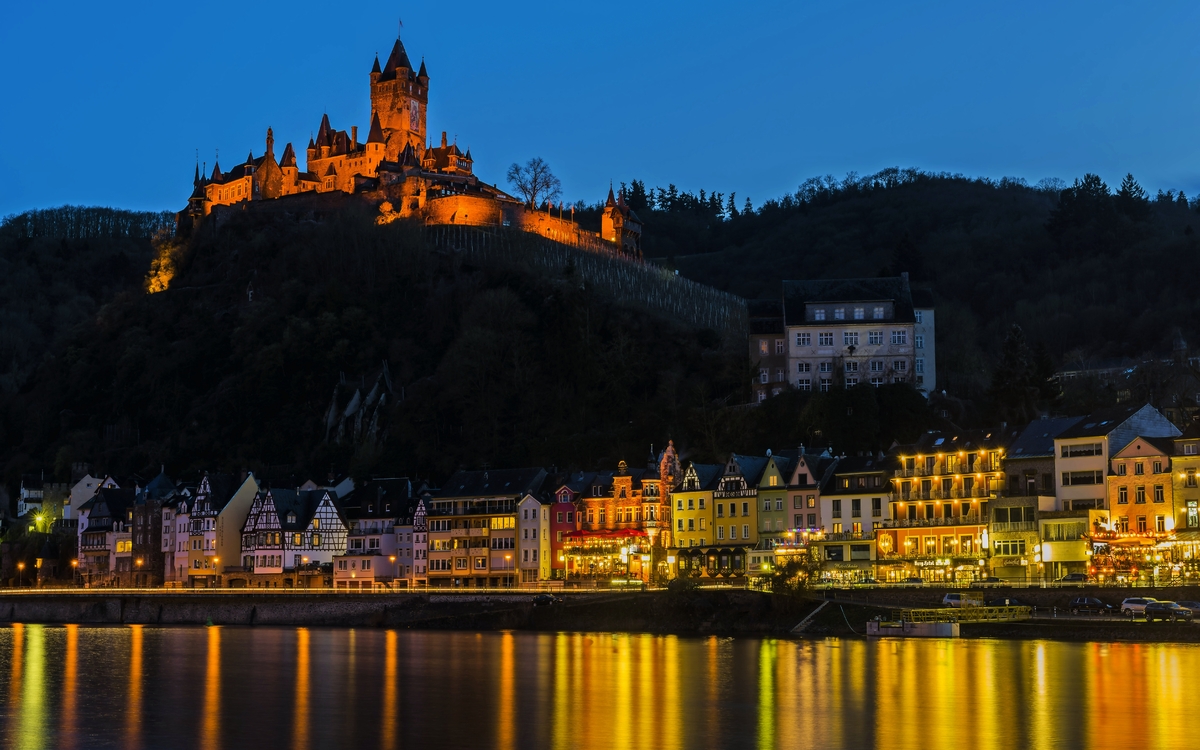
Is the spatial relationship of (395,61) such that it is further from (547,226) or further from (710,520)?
(710,520)

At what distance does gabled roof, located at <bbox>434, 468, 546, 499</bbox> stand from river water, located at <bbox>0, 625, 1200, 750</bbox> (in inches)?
1103

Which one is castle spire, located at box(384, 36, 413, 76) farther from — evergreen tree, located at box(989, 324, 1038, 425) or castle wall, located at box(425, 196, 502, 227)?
evergreen tree, located at box(989, 324, 1038, 425)

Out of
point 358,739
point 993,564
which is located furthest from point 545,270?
point 358,739

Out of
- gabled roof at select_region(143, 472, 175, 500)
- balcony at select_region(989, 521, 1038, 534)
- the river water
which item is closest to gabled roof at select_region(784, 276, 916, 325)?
balcony at select_region(989, 521, 1038, 534)

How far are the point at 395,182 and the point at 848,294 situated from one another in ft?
206

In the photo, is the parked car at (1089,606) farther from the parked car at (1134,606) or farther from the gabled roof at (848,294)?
the gabled roof at (848,294)

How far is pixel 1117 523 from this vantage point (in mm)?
67500

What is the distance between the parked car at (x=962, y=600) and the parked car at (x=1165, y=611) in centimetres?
697

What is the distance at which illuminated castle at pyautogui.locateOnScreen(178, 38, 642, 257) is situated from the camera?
137 meters

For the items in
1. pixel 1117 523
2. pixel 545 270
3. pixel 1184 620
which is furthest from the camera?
pixel 545 270

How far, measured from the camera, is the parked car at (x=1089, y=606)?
188ft

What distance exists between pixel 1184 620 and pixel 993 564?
17.1 metres

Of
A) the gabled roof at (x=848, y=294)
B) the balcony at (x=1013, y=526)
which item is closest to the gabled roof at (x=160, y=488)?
the gabled roof at (x=848, y=294)

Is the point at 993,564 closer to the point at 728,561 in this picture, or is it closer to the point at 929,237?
the point at 728,561
